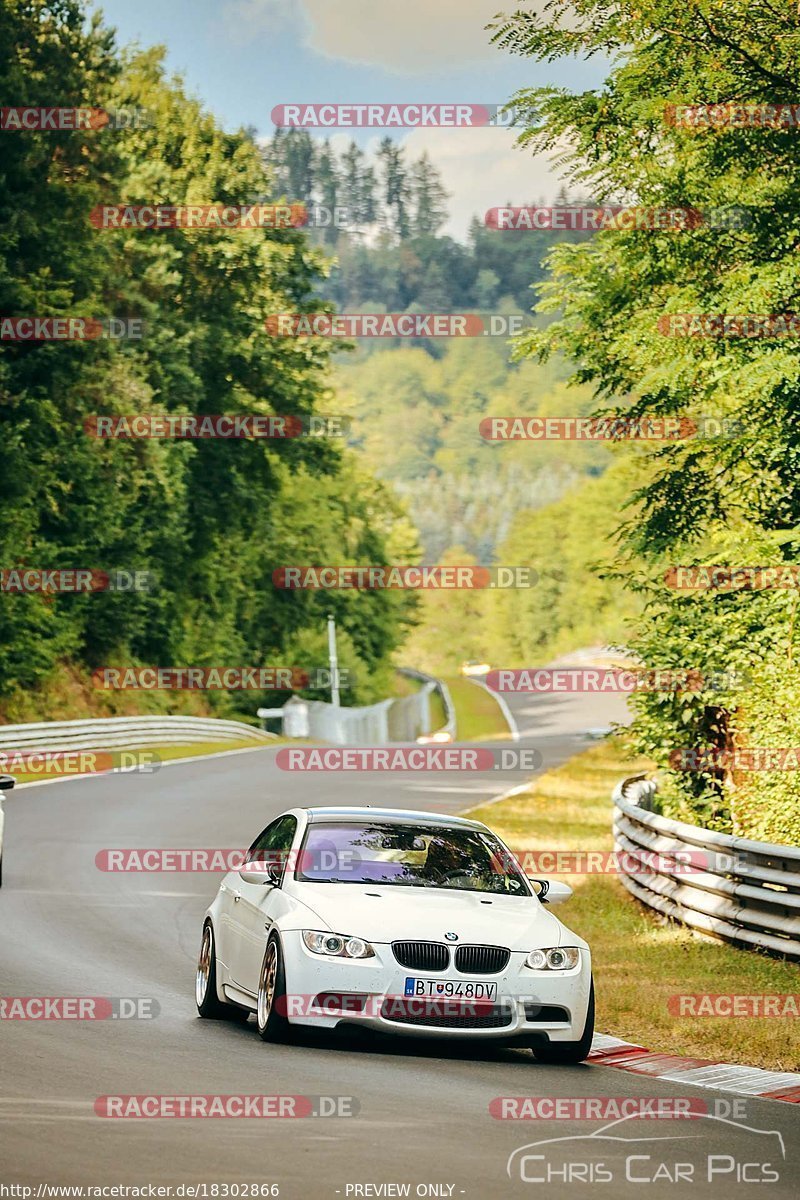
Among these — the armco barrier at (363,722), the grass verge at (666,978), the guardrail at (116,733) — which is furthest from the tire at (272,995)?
the armco barrier at (363,722)

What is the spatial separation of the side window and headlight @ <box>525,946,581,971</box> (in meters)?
1.83

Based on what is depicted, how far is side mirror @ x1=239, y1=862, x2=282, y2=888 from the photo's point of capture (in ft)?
35.3

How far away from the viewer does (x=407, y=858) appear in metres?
11.1

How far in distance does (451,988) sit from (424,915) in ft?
1.57

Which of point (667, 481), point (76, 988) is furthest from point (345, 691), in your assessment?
point (76, 988)

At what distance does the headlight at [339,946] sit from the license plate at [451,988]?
0.95 feet

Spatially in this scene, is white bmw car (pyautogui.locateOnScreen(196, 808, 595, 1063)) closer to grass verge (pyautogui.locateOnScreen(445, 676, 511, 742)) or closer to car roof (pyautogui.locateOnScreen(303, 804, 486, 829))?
car roof (pyautogui.locateOnScreen(303, 804, 486, 829))

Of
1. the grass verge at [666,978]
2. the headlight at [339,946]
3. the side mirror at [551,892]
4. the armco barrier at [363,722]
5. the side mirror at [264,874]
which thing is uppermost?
the side mirror at [264,874]

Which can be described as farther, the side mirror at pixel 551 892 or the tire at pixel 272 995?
the side mirror at pixel 551 892

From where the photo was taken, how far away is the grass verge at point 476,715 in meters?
96.1

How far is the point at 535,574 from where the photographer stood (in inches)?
7726

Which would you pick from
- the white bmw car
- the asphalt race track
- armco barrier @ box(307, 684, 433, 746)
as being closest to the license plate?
the white bmw car

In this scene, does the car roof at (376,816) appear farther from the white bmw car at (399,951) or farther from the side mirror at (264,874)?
the side mirror at (264,874)

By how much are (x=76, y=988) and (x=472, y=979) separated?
3.50 meters
